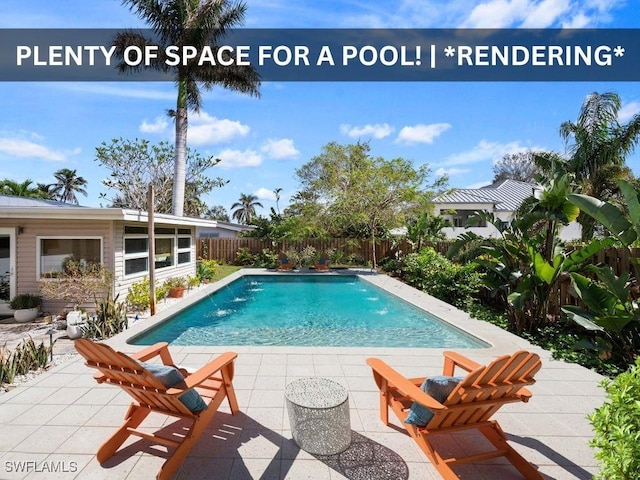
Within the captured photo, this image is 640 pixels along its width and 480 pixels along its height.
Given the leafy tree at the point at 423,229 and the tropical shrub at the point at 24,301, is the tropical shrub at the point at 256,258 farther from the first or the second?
the tropical shrub at the point at 24,301

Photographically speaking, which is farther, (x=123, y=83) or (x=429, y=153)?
(x=429, y=153)

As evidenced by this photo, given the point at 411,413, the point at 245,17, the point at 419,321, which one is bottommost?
the point at 419,321

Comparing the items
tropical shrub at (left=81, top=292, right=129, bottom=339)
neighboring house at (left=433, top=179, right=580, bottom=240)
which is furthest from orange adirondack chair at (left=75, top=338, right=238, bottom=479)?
neighboring house at (left=433, top=179, right=580, bottom=240)

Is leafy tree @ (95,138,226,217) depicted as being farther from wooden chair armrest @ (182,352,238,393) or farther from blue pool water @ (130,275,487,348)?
wooden chair armrest @ (182,352,238,393)

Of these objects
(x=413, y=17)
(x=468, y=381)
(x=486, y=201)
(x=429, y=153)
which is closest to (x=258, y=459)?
(x=468, y=381)

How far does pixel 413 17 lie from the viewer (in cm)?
674

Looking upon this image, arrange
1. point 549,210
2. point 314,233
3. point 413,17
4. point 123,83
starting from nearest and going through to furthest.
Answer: point 549,210, point 413,17, point 123,83, point 314,233

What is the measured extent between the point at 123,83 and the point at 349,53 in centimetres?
1334

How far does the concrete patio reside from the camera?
8.45 feet

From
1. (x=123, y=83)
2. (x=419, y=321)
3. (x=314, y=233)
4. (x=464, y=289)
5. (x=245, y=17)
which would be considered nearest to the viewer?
(x=419, y=321)

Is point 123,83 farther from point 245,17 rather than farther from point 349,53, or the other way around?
point 349,53

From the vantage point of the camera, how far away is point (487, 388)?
2.39 m

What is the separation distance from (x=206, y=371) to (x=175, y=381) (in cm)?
34

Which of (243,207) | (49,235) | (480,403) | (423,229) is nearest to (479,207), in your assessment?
(423,229)
